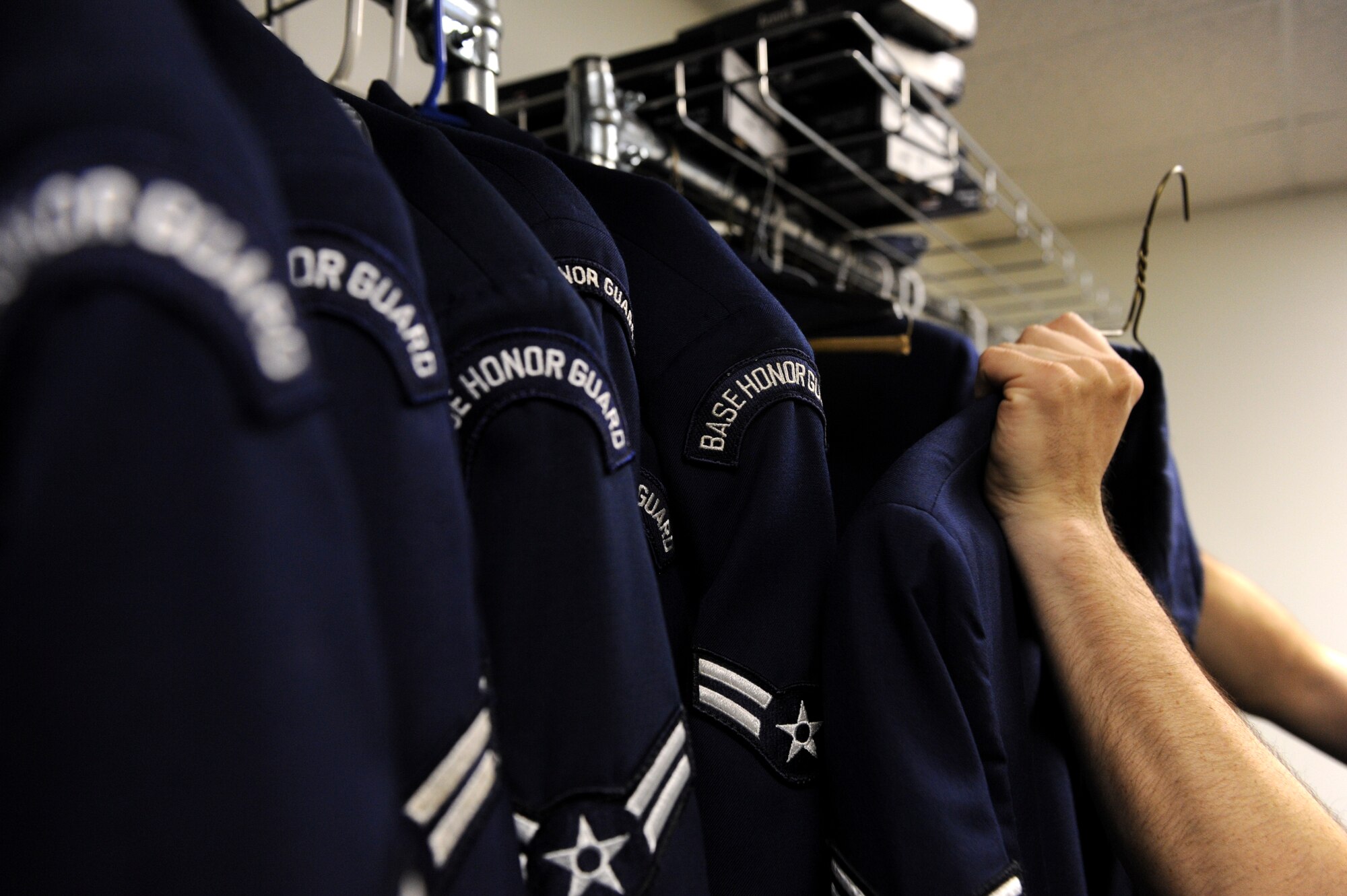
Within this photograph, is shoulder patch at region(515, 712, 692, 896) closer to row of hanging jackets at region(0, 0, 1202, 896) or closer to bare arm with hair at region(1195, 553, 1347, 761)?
row of hanging jackets at region(0, 0, 1202, 896)

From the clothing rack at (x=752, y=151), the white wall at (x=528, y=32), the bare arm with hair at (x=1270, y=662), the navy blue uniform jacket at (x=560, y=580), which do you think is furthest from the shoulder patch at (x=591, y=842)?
the bare arm with hair at (x=1270, y=662)

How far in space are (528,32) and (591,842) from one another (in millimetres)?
1117

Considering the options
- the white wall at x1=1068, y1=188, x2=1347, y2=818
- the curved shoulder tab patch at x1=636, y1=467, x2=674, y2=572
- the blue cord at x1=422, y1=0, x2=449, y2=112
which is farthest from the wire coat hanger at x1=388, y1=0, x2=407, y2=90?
the white wall at x1=1068, y1=188, x2=1347, y2=818

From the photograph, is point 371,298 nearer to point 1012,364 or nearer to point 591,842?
point 591,842

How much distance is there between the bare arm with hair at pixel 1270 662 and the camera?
984 mm

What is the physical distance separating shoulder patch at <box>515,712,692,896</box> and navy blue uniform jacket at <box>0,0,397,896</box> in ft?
0.40

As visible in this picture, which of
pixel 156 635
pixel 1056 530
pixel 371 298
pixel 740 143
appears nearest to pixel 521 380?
pixel 371 298

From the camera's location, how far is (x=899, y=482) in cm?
50

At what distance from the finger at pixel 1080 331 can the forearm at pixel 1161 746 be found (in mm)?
147

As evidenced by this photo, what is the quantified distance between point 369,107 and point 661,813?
0.38m

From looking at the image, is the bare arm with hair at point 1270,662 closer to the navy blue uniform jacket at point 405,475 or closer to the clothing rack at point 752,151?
the clothing rack at point 752,151

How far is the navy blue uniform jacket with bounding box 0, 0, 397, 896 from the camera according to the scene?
0.18 metres

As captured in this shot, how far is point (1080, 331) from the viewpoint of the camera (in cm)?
68

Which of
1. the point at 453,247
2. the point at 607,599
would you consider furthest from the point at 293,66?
the point at 607,599
